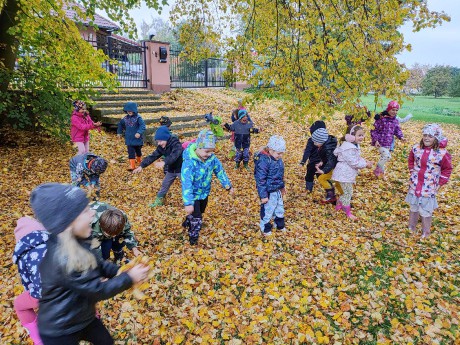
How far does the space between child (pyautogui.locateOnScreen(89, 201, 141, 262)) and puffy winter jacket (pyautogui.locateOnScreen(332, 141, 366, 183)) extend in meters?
4.12

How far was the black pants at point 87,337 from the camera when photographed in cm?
214

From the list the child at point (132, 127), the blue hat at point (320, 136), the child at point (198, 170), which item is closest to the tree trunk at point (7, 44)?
the child at point (132, 127)

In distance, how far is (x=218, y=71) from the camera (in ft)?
68.9

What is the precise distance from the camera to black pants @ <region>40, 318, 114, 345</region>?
7.01ft

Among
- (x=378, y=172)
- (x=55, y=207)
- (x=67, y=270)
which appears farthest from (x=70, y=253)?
(x=378, y=172)

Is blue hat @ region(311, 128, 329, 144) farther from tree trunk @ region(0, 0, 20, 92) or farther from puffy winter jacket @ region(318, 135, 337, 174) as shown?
tree trunk @ region(0, 0, 20, 92)

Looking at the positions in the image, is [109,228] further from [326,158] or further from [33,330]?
[326,158]

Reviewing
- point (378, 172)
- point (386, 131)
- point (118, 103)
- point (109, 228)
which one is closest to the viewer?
point (109, 228)

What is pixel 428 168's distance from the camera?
487 centimetres

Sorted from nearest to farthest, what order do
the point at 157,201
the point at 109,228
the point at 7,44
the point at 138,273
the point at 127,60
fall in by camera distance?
1. the point at 138,273
2. the point at 109,228
3. the point at 157,201
4. the point at 7,44
5. the point at 127,60

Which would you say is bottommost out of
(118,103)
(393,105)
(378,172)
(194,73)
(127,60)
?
(378,172)

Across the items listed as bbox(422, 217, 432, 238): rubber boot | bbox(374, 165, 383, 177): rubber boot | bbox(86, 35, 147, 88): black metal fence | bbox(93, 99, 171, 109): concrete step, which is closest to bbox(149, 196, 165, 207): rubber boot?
bbox(422, 217, 432, 238): rubber boot

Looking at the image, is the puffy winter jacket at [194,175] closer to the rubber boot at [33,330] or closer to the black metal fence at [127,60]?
the rubber boot at [33,330]

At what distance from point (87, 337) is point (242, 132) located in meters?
6.64
